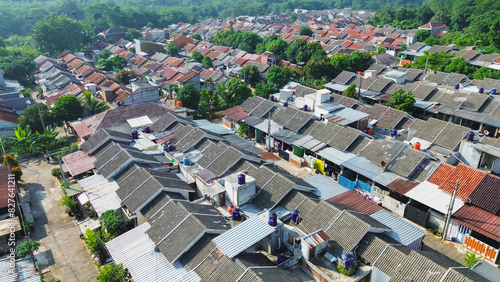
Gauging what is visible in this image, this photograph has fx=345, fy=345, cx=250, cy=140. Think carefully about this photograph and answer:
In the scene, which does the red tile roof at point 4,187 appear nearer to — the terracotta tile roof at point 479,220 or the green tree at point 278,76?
the terracotta tile roof at point 479,220

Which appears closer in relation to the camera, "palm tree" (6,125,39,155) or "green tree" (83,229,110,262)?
"green tree" (83,229,110,262)

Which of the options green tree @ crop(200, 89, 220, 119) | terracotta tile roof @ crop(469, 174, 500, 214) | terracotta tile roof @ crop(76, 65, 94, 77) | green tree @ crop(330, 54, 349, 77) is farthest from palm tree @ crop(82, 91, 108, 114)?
terracotta tile roof @ crop(469, 174, 500, 214)

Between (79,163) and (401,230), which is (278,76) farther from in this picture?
(401,230)

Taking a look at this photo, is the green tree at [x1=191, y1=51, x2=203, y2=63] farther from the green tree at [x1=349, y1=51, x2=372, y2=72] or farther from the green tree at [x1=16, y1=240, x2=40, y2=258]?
the green tree at [x1=16, y1=240, x2=40, y2=258]

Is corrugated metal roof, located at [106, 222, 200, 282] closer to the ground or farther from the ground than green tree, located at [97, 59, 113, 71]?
farther from the ground

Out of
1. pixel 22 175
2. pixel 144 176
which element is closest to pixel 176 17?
pixel 22 175

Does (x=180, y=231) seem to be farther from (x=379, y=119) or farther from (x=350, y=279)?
(x=379, y=119)
